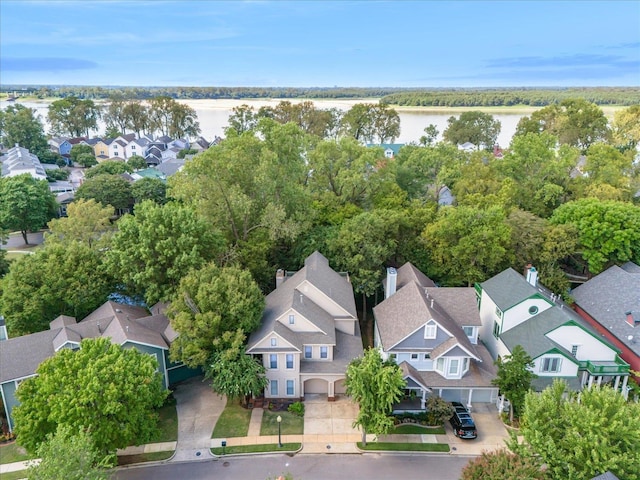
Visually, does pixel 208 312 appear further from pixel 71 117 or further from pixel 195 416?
pixel 71 117

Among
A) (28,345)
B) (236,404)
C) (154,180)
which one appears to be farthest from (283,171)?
(154,180)

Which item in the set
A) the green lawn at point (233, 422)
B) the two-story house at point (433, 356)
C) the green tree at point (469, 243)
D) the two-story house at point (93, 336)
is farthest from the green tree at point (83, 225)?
the green tree at point (469, 243)

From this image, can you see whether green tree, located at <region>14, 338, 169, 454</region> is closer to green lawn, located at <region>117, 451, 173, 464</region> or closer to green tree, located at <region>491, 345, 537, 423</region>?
green lawn, located at <region>117, 451, 173, 464</region>

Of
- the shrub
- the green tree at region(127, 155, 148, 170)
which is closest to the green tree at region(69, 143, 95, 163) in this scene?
the green tree at region(127, 155, 148, 170)

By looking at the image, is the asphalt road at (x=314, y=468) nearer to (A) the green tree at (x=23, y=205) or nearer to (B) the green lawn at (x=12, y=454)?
(B) the green lawn at (x=12, y=454)

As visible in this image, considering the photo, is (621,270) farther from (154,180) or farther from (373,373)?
(154,180)

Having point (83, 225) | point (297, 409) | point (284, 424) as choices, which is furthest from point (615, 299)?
point (83, 225)
